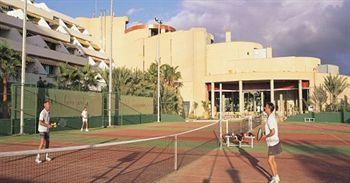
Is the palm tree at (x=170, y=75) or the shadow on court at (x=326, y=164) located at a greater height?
the palm tree at (x=170, y=75)

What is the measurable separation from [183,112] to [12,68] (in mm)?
41681

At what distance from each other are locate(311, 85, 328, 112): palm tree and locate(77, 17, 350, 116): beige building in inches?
114

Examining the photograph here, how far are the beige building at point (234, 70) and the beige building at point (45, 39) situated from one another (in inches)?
559

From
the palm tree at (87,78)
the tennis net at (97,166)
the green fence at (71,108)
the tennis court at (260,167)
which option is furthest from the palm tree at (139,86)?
the tennis net at (97,166)

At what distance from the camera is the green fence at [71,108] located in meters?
26.9

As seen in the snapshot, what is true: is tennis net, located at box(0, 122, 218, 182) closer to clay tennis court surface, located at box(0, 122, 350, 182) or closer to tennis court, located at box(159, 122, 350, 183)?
clay tennis court surface, located at box(0, 122, 350, 182)

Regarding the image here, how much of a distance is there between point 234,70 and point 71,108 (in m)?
53.7

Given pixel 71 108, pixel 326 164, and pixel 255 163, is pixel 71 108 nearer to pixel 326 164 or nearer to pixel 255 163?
pixel 255 163

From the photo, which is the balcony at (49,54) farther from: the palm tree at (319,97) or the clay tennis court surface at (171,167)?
the clay tennis court surface at (171,167)

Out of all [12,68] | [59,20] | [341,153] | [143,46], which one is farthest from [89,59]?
[341,153]

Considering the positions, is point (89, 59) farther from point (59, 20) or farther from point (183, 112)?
point (183, 112)

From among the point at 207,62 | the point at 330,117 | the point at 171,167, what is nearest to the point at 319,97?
the point at 330,117

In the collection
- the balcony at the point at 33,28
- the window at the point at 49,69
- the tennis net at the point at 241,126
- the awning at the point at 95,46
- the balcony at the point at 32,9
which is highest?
the balcony at the point at 32,9

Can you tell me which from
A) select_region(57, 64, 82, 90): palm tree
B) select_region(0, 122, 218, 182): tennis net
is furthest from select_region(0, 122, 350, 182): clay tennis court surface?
select_region(57, 64, 82, 90): palm tree
